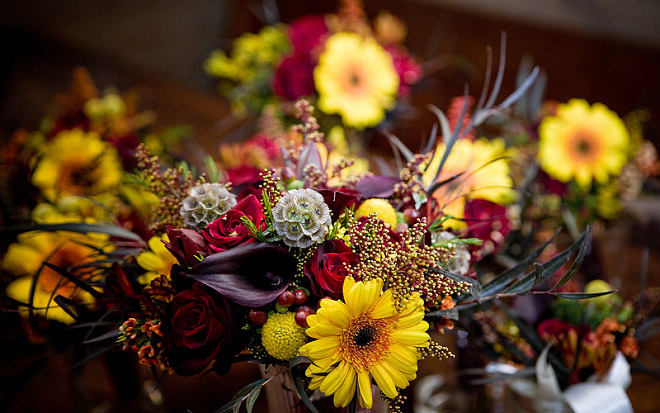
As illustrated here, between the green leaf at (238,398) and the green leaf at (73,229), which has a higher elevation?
the green leaf at (73,229)

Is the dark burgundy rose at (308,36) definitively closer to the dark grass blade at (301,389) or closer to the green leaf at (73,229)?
the green leaf at (73,229)

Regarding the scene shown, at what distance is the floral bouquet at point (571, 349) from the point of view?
625 mm

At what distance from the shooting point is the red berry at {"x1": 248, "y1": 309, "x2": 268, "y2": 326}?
1.53ft

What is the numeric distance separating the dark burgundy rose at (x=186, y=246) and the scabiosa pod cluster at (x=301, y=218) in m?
0.07


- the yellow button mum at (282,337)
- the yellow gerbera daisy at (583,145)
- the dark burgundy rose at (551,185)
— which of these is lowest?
the dark burgundy rose at (551,185)

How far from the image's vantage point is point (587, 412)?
611 mm

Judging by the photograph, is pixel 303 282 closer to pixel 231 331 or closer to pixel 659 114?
pixel 231 331

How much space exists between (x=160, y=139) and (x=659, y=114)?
1.53 metres

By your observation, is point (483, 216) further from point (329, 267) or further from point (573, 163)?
point (573, 163)

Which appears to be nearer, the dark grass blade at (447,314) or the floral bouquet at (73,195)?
the dark grass blade at (447,314)

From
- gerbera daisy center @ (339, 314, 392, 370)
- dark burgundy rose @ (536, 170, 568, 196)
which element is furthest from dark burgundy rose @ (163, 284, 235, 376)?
dark burgundy rose @ (536, 170, 568, 196)

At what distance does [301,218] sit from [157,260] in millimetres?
170

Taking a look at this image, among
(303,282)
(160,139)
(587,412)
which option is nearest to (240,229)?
(303,282)

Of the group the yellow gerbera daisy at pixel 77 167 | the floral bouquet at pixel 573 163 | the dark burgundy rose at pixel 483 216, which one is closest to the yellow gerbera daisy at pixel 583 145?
the floral bouquet at pixel 573 163
